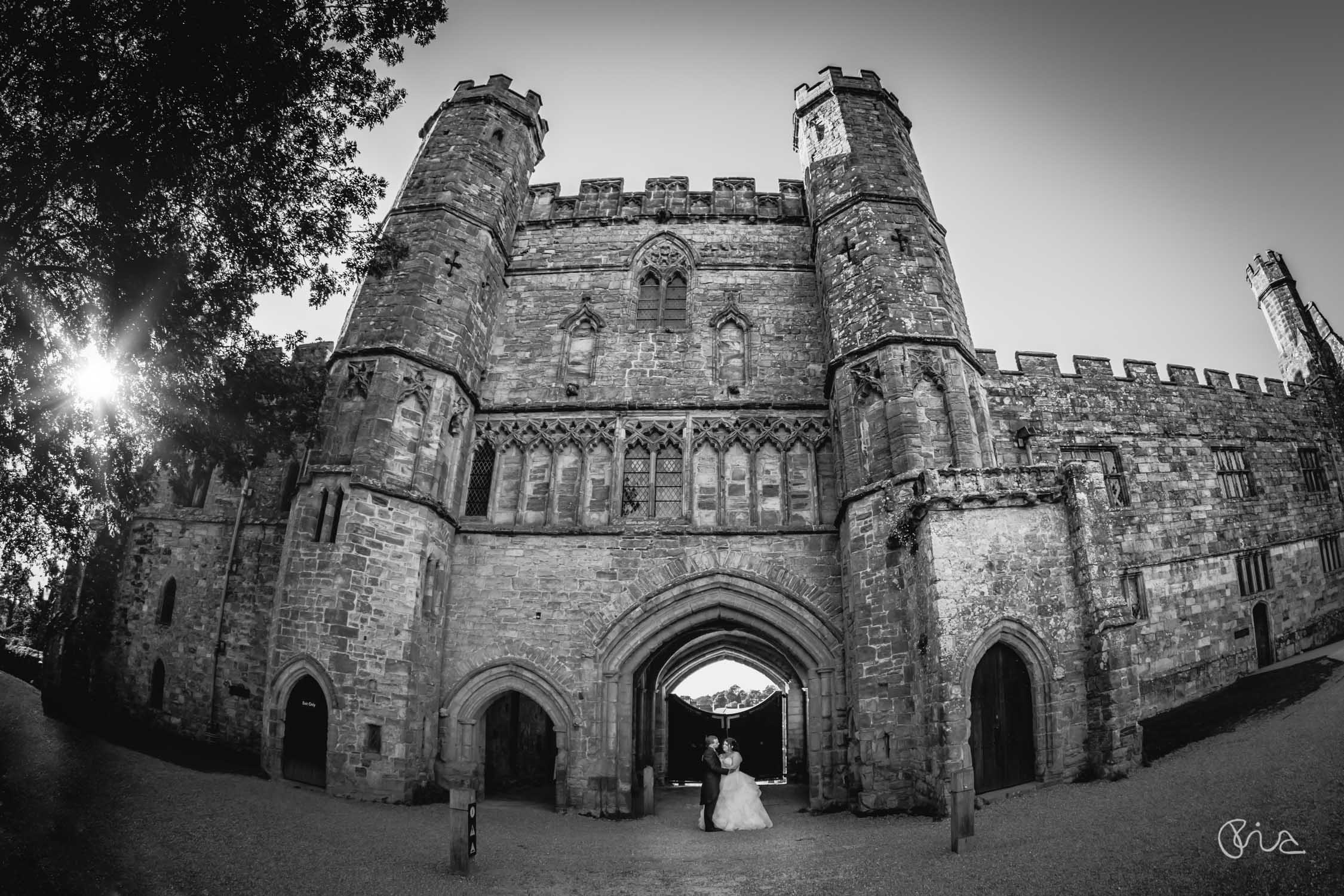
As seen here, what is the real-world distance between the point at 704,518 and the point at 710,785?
443 centimetres

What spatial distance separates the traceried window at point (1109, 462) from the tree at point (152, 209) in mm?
15226

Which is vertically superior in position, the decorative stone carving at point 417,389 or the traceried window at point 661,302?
the traceried window at point 661,302

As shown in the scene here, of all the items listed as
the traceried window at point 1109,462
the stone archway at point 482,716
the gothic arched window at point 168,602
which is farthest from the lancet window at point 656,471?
the traceried window at point 1109,462

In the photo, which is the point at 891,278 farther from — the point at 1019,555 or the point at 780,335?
the point at 1019,555

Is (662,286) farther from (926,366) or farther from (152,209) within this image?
(152,209)

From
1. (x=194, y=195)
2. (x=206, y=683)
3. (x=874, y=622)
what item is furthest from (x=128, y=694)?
(x=874, y=622)

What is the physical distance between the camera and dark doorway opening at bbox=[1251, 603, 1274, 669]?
51.0 feet

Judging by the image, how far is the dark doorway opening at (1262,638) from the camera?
15.5 m

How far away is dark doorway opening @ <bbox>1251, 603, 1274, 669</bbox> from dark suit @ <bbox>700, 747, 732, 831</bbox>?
562 inches

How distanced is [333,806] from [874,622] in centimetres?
775

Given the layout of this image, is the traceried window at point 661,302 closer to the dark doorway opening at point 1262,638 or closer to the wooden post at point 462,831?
the wooden post at point 462,831

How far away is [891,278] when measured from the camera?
1201cm

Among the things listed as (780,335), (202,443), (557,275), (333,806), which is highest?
(557,275)

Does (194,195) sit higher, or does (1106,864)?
(194,195)
